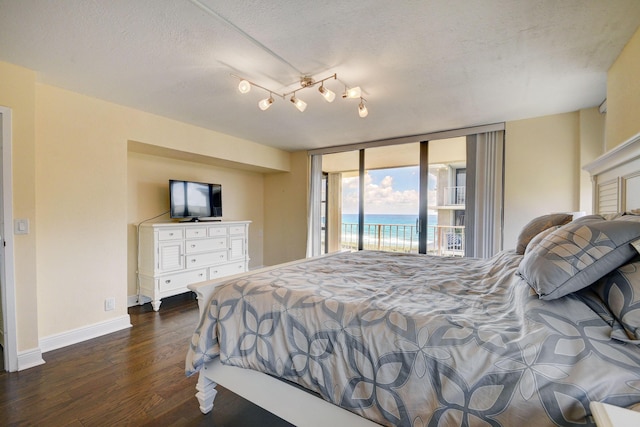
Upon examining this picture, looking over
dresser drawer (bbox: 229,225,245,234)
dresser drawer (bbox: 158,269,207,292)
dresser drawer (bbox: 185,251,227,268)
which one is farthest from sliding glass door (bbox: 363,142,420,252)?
dresser drawer (bbox: 158,269,207,292)

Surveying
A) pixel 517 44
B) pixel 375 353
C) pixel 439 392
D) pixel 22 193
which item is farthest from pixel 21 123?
pixel 517 44

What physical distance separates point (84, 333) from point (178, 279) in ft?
3.50

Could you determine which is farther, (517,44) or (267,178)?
(267,178)

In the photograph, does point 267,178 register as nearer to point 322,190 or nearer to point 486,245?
point 322,190

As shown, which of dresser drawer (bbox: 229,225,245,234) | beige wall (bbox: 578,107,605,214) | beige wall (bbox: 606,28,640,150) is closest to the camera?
beige wall (bbox: 606,28,640,150)

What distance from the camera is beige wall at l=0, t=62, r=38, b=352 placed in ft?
6.95

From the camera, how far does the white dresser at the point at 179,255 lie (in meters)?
3.37

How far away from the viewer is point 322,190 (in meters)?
5.25

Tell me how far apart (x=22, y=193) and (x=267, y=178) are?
366 cm

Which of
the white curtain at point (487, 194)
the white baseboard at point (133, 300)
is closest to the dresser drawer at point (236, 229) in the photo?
the white baseboard at point (133, 300)

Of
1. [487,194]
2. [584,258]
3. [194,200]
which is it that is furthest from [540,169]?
[194,200]

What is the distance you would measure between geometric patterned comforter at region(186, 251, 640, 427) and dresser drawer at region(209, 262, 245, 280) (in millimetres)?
2478

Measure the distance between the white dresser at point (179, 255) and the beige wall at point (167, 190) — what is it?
0.24 metres

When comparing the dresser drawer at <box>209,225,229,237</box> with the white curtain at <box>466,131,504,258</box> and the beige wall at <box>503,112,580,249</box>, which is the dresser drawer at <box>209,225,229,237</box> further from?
the beige wall at <box>503,112,580,249</box>
